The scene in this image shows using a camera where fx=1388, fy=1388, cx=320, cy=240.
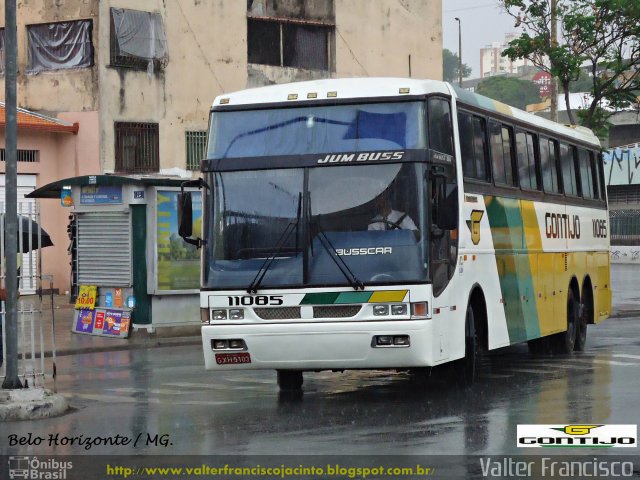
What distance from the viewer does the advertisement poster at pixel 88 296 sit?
82.0 feet

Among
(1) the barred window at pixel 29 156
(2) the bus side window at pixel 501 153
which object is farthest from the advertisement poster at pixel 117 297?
(1) the barred window at pixel 29 156

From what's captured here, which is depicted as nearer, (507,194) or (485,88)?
(507,194)

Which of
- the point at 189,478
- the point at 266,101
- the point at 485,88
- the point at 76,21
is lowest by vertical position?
the point at 189,478

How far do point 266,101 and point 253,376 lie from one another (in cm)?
440

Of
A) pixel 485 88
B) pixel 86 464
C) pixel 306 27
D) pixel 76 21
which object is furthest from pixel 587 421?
pixel 485 88

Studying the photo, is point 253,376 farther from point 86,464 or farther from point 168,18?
point 168,18

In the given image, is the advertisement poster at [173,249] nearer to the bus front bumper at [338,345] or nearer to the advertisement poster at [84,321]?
the advertisement poster at [84,321]

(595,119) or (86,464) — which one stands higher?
(595,119)

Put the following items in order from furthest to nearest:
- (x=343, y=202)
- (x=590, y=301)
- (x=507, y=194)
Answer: (x=590, y=301), (x=507, y=194), (x=343, y=202)

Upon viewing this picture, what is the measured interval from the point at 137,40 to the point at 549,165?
19651mm

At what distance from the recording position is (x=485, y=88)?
140000 millimetres

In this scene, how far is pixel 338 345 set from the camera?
528 inches

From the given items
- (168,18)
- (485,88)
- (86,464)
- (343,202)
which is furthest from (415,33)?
(485,88)

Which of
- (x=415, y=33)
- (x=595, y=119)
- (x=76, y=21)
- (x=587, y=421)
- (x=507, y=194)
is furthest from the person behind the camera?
(x=415, y=33)
